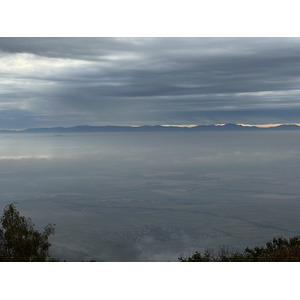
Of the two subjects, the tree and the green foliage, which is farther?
the tree

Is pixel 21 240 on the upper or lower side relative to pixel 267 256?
upper

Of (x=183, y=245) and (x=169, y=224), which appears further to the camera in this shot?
(x=169, y=224)

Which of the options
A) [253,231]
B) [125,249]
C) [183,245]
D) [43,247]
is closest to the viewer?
[43,247]

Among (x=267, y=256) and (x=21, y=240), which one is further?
(x=21, y=240)

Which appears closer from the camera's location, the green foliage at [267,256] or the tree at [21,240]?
the green foliage at [267,256]

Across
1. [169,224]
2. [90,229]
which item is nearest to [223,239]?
[169,224]
